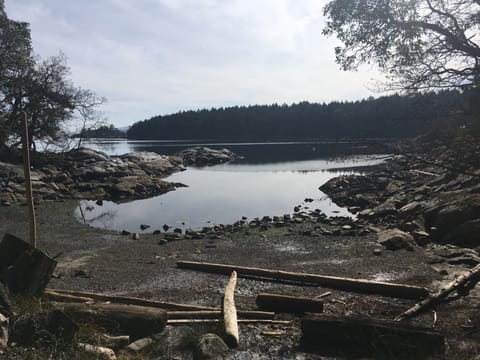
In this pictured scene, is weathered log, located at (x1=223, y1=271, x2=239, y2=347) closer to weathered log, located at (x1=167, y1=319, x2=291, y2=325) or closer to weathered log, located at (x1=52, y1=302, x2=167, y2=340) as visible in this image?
weathered log, located at (x1=167, y1=319, x2=291, y2=325)

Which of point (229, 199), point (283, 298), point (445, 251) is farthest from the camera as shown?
point (229, 199)

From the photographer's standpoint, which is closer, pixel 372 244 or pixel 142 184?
pixel 372 244

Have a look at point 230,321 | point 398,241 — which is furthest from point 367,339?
point 398,241

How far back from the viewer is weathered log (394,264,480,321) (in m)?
9.37

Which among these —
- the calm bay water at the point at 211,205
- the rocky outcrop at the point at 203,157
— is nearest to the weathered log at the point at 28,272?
the calm bay water at the point at 211,205

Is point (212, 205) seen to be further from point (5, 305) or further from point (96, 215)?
point (5, 305)

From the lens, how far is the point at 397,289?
10.8 meters

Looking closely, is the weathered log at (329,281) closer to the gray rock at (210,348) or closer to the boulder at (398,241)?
the gray rock at (210,348)

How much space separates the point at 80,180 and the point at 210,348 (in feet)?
116

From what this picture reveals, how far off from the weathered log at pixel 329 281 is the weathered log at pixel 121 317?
5149 millimetres

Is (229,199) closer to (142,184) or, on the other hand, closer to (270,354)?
(142,184)

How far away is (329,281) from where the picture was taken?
38.6 feet

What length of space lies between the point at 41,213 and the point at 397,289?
22.4 m

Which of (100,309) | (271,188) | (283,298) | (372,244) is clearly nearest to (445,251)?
(372,244)
